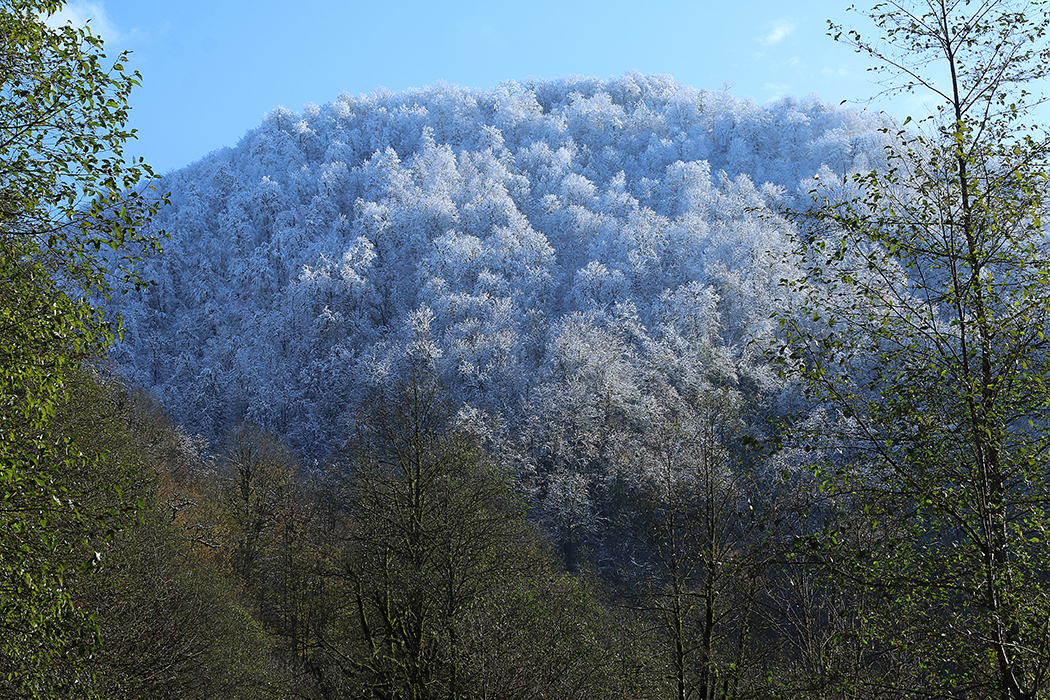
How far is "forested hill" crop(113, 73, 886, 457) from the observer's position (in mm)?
42406

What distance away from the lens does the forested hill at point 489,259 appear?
42.4 meters

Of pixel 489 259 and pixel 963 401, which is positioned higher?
pixel 489 259

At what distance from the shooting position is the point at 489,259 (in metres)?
55.5

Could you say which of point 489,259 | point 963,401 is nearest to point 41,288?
point 963,401

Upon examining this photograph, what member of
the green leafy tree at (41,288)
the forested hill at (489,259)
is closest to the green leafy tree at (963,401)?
the green leafy tree at (41,288)

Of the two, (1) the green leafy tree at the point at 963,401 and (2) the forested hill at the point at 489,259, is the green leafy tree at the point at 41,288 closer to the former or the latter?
(1) the green leafy tree at the point at 963,401

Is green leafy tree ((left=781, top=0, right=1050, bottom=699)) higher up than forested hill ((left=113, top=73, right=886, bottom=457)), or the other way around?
forested hill ((left=113, top=73, right=886, bottom=457))

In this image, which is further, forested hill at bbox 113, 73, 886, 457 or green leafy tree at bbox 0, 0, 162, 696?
forested hill at bbox 113, 73, 886, 457

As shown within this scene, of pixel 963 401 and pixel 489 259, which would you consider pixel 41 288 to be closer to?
pixel 963 401

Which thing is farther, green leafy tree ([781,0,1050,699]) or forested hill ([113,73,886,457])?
forested hill ([113,73,886,457])

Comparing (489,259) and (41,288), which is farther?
(489,259)

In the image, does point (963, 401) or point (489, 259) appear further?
point (489, 259)

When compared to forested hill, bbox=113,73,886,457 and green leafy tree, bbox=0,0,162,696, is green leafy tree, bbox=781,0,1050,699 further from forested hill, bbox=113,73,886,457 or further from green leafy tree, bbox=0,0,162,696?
forested hill, bbox=113,73,886,457

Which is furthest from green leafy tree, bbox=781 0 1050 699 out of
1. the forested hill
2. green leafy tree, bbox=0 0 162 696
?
the forested hill
